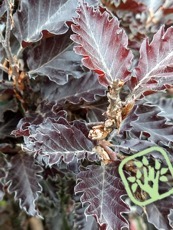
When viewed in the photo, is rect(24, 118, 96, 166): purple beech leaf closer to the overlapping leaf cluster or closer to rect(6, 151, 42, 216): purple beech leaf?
the overlapping leaf cluster

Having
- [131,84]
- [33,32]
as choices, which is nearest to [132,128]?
[131,84]

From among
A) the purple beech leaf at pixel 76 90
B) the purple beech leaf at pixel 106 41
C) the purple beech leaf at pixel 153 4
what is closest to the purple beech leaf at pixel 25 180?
the purple beech leaf at pixel 76 90

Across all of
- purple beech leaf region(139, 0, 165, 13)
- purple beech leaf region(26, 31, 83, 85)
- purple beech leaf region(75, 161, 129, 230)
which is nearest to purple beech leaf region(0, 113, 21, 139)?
purple beech leaf region(26, 31, 83, 85)

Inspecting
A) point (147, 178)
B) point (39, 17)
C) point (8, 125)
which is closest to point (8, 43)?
point (39, 17)

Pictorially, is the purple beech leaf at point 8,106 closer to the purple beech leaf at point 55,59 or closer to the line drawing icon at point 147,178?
the purple beech leaf at point 55,59

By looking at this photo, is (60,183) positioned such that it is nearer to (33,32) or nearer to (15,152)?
(15,152)

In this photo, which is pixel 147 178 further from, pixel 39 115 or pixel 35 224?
pixel 35 224
